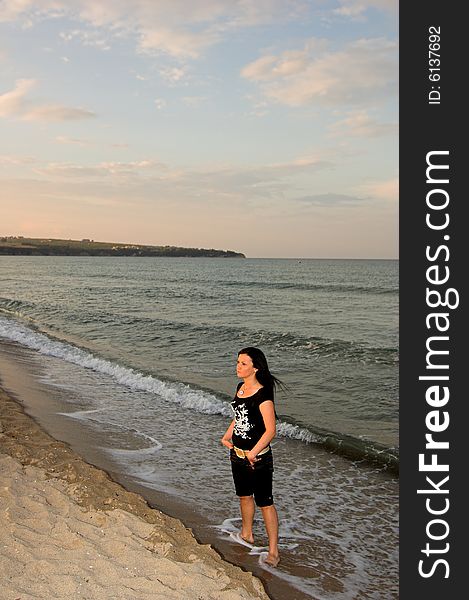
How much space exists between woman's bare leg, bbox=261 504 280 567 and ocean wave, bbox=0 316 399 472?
11.3ft

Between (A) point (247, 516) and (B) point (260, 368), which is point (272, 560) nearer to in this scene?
(A) point (247, 516)

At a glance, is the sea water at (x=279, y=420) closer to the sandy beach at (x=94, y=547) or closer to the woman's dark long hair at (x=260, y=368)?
the sandy beach at (x=94, y=547)

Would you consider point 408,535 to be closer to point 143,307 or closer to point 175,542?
point 175,542

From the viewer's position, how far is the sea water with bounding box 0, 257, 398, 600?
578cm

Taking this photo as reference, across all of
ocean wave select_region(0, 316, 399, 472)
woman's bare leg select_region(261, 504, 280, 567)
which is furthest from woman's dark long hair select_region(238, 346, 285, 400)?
ocean wave select_region(0, 316, 399, 472)

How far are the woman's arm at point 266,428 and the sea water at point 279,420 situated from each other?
3.87 ft

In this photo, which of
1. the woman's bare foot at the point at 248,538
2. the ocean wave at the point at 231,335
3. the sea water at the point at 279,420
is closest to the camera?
the woman's bare foot at the point at 248,538

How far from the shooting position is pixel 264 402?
4891mm

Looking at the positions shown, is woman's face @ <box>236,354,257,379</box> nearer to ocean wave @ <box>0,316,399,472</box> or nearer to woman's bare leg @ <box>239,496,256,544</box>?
woman's bare leg @ <box>239,496,256,544</box>

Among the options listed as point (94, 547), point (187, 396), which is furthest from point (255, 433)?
point (187, 396)

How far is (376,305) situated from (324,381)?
24.2 metres

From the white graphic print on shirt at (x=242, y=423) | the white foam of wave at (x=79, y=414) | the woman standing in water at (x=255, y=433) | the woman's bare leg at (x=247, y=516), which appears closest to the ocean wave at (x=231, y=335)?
the white foam of wave at (x=79, y=414)

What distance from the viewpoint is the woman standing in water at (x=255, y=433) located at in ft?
16.0

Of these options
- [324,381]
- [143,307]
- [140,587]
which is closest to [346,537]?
[140,587]
